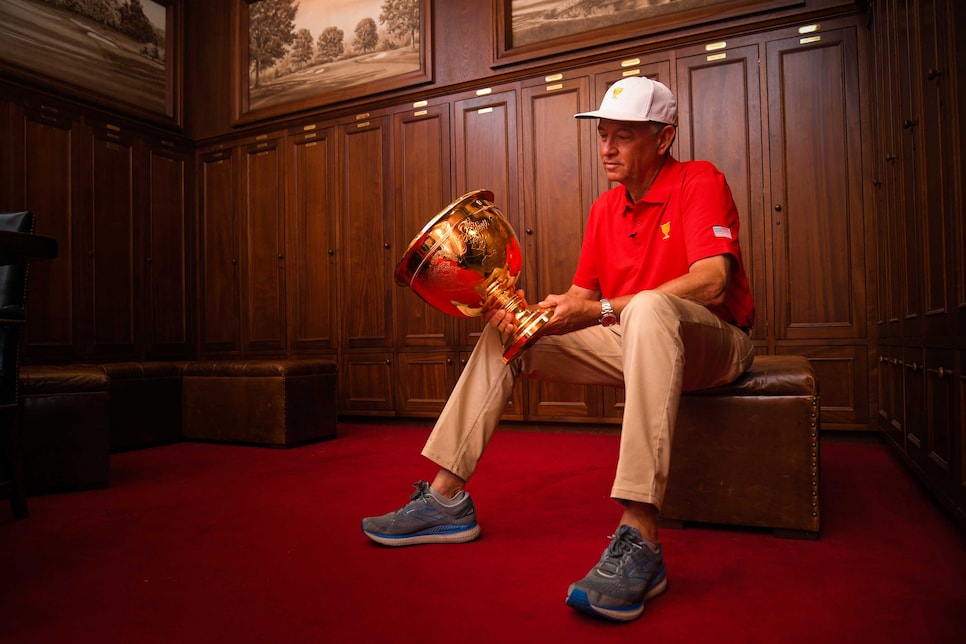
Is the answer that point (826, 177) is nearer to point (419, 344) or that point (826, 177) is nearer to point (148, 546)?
point (419, 344)

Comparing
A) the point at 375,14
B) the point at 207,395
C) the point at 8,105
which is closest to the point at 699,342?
the point at 207,395

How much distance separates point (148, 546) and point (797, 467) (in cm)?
186

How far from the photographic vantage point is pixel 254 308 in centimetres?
601

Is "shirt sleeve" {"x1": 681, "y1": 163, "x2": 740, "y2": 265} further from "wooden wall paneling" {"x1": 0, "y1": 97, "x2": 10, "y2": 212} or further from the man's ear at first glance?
"wooden wall paneling" {"x1": 0, "y1": 97, "x2": 10, "y2": 212}

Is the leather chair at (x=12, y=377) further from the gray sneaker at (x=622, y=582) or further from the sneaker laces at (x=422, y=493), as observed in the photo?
the gray sneaker at (x=622, y=582)

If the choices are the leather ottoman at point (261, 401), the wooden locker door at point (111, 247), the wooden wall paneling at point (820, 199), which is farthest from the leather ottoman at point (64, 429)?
the wooden wall paneling at point (820, 199)

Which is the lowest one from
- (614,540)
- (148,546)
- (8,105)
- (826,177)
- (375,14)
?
(148,546)

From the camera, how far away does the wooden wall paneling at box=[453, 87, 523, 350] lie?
489 cm

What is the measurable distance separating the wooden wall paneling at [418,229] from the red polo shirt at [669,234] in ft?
9.54

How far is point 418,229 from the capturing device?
5234 mm

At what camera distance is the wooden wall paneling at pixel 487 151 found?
4891mm

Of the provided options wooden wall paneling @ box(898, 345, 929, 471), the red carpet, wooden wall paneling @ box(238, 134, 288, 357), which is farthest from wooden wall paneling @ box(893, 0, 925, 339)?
wooden wall paneling @ box(238, 134, 288, 357)

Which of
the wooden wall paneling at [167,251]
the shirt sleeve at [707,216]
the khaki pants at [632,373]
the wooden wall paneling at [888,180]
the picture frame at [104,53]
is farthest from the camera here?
the wooden wall paneling at [167,251]

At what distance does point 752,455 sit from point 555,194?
10.1 feet
